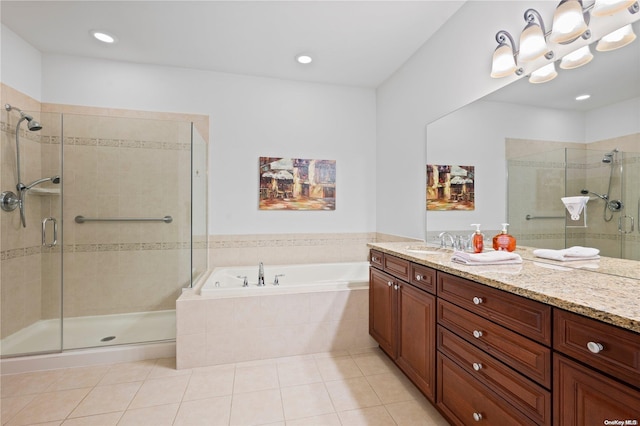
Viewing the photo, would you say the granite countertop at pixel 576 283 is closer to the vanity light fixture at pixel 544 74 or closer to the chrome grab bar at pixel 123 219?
the vanity light fixture at pixel 544 74

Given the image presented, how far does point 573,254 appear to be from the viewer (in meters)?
1.37

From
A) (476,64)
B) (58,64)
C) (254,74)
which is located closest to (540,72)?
(476,64)

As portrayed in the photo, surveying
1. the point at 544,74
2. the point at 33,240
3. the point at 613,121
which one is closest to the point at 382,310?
the point at 613,121

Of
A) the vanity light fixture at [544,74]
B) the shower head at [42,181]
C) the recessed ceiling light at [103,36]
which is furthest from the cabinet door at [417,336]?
the recessed ceiling light at [103,36]

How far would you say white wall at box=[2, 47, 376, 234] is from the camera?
2795mm

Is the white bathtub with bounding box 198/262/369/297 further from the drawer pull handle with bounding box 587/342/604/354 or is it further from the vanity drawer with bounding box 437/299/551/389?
the drawer pull handle with bounding box 587/342/604/354

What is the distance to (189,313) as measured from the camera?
2.12 meters

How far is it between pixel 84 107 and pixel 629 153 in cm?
395

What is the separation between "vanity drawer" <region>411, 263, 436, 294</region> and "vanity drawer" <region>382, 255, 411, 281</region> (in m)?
0.08

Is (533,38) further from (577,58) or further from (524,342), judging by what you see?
(524,342)

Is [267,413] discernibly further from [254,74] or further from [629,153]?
[254,74]

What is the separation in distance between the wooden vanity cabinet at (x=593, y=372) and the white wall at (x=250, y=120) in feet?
8.47

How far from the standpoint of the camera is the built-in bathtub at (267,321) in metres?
2.14

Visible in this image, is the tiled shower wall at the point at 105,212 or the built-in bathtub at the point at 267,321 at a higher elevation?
the tiled shower wall at the point at 105,212
